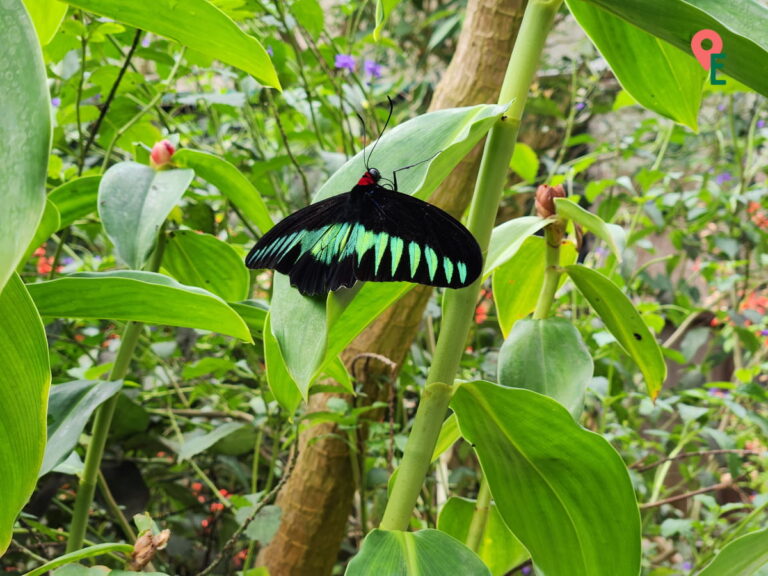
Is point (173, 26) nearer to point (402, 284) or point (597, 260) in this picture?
point (402, 284)

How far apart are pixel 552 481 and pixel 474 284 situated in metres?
0.14

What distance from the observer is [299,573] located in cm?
108

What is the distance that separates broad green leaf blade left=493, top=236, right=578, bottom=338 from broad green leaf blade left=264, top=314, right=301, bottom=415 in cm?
24

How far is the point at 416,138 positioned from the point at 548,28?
4.7 inches

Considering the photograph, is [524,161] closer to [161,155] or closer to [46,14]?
[161,155]

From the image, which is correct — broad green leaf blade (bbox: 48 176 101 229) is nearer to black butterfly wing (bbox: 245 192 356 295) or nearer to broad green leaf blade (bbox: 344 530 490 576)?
black butterfly wing (bbox: 245 192 356 295)

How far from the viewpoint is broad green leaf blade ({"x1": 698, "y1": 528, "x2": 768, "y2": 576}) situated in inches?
18.4

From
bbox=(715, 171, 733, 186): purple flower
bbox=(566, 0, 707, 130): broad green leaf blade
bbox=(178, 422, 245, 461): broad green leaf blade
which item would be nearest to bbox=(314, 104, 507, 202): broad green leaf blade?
bbox=(566, 0, 707, 130): broad green leaf blade

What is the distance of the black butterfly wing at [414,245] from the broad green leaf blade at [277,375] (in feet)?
0.26

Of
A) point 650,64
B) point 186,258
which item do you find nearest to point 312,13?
point 186,258

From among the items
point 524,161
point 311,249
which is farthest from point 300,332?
point 524,161

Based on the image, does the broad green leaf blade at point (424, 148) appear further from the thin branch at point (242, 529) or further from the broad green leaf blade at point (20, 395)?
the thin branch at point (242, 529)

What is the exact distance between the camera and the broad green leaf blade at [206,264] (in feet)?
2.28

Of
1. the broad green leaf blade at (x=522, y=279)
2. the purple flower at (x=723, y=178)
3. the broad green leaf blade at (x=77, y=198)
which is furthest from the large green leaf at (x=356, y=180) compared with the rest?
the purple flower at (x=723, y=178)
